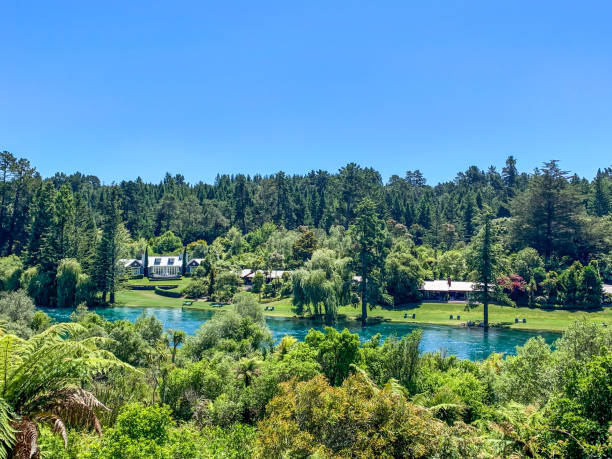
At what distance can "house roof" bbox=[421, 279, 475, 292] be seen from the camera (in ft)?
227

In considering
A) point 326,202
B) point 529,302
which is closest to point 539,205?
point 529,302

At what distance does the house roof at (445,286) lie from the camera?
69319 mm

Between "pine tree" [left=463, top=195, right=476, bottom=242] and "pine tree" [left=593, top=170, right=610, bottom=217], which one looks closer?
"pine tree" [left=593, top=170, right=610, bottom=217]

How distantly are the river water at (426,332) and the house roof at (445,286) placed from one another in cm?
1416

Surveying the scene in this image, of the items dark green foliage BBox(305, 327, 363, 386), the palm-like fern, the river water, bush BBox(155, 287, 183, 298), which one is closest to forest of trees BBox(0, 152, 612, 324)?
bush BBox(155, 287, 183, 298)

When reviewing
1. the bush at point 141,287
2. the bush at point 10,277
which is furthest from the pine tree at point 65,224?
the bush at point 141,287

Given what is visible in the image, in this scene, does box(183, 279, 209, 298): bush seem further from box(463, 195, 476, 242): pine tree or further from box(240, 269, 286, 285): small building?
box(463, 195, 476, 242): pine tree

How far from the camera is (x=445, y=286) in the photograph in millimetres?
70750

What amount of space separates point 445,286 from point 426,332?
2056 centimetres

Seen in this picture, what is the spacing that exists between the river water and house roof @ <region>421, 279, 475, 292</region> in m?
14.2

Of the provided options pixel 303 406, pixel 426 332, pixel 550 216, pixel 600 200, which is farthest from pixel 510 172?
pixel 303 406

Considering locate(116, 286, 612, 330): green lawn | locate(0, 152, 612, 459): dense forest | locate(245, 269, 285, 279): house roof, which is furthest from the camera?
locate(245, 269, 285, 279): house roof

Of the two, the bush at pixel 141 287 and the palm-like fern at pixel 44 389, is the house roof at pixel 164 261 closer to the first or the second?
the bush at pixel 141 287

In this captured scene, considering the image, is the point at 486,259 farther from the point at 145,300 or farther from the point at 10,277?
the point at 10,277
